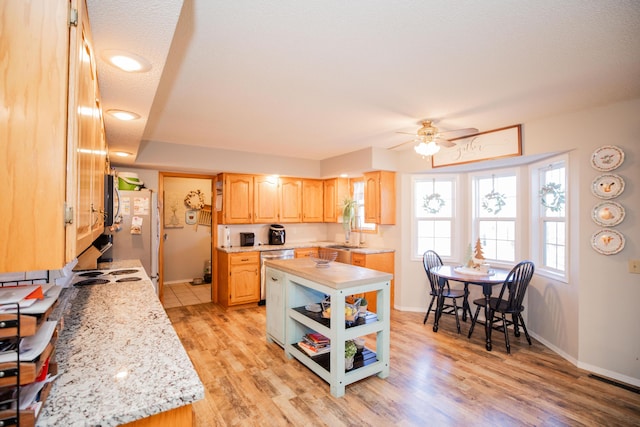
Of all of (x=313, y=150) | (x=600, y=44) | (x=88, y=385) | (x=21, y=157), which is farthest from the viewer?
(x=313, y=150)

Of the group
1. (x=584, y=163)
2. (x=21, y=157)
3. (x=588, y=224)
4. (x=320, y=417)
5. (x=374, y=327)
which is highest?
(x=584, y=163)

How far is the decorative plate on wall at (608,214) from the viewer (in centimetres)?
268

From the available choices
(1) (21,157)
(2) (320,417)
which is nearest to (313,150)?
(2) (320,417)

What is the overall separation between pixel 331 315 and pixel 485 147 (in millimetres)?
2810

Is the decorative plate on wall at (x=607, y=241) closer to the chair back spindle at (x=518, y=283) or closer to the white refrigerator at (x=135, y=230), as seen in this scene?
the chair back spindle at (x=518, y=283)

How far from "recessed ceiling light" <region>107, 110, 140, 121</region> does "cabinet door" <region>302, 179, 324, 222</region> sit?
3446 millimetres

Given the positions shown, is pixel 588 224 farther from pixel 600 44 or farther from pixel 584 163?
pixel 600 44

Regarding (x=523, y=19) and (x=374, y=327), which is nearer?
(x=523, y=19)

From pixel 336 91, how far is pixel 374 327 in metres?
2.03

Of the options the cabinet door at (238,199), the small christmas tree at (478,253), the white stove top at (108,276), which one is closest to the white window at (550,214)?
the small christmas tree at (478,253)

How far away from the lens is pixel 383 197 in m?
4.72

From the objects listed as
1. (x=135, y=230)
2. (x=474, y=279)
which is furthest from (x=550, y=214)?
(x=135, y=230)

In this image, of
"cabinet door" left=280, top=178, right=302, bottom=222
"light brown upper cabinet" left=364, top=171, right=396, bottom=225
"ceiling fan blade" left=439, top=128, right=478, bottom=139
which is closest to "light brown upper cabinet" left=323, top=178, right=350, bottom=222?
"cabinet door" left=280, top=178, right=302, bottom=222

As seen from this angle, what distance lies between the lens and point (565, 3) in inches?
58.1
